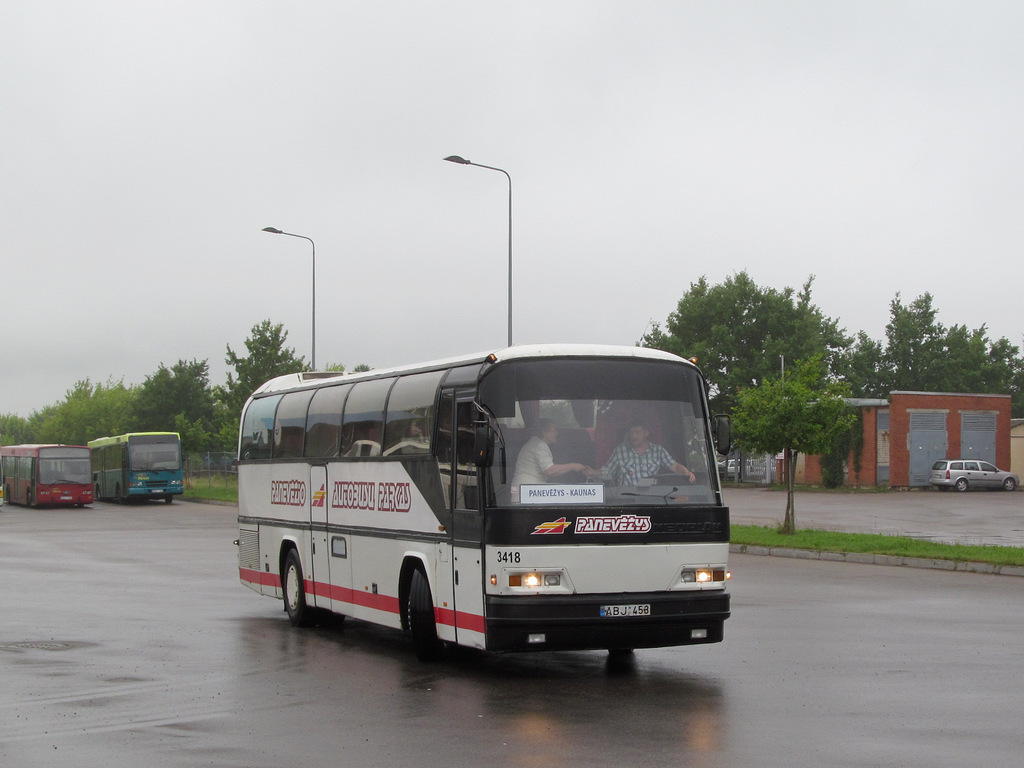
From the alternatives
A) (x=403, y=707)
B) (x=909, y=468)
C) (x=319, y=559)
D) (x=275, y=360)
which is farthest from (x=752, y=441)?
(x=909, y=468)

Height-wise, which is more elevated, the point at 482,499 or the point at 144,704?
the point at 482,499

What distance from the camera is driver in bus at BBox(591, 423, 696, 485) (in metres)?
10.2

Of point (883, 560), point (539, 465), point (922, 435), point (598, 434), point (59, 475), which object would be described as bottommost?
point (883, 560)

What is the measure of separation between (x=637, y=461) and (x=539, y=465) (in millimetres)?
848

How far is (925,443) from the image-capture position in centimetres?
6175

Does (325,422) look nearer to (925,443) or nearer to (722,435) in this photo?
(722,435)

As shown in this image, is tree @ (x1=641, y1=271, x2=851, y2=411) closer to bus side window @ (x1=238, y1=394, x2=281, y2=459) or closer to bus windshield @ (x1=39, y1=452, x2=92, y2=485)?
bus windshield @ (x1=39, y1=452, x2=92, y2=485)

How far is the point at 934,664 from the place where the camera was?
10.9 metres

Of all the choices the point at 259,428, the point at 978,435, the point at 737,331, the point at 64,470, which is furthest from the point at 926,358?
the point at 259,428

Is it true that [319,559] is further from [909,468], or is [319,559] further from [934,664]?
[909,468]

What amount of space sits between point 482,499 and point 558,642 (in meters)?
1.29

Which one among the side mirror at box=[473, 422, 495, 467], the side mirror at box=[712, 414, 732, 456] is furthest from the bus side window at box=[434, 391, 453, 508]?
the side mirror at box=[712, 414, 732, 456]

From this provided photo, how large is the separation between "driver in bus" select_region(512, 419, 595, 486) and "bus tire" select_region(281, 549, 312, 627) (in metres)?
5.24

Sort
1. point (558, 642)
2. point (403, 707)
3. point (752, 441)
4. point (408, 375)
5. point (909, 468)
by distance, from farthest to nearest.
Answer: point (909, 468) → point (752, 441) → point (408, 375) → point (558, 642) → point (403, 707)
